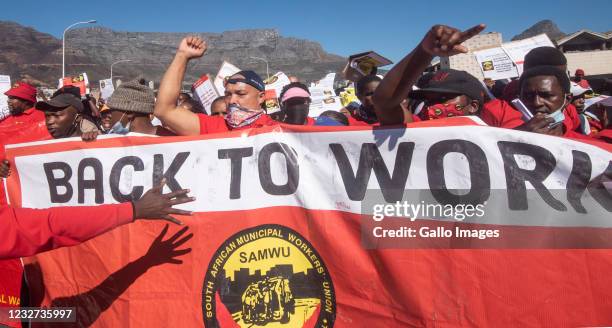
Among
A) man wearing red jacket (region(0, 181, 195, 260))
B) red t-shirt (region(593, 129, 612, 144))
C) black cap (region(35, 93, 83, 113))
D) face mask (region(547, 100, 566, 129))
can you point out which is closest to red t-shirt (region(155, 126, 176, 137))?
black cap (region(35, 93, 83, 113))

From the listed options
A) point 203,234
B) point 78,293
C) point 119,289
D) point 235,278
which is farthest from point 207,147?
point 78,293

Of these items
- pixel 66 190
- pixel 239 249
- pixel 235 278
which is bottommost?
pixel 235 278

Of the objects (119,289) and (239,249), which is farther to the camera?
(119,289)

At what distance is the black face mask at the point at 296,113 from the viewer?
5.27 m

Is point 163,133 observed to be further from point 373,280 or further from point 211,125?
point 373,280

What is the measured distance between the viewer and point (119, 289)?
2936 millimetres

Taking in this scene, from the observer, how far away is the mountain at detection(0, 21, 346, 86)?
13750cm

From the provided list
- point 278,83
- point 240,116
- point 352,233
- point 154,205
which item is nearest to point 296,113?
point 240,116

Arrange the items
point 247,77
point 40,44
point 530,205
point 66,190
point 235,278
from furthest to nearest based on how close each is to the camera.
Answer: point 40,44 < point 247,77 < point 66,190 < point 235,278 < point 530,205

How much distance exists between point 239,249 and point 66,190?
1.33 m

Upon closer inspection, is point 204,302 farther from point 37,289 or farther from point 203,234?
point 37,289

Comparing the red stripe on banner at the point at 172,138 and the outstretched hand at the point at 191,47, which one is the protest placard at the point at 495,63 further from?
the outstretched hand at the point at 191,47

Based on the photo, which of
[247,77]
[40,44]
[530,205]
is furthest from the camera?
[40,44]

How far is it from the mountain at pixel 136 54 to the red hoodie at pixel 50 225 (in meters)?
129
